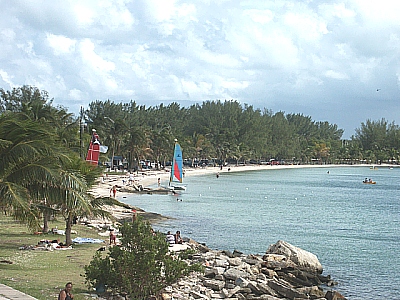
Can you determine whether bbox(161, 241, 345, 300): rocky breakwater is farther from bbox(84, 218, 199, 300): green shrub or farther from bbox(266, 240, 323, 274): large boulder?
bbox(84, 218, 199, 300): green shrub

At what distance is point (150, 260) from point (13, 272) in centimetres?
479

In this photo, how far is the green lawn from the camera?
12898mm

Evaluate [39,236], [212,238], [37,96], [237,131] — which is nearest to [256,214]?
[212,238]

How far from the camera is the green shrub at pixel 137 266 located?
12.1 meters

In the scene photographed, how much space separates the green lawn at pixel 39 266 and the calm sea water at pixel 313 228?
1003 centimetres

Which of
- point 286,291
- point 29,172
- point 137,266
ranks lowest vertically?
point 286,291

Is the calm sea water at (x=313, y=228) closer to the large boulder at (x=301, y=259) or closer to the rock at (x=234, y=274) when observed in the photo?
the large boulder at (x=301, y=259)

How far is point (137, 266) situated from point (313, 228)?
28465mm

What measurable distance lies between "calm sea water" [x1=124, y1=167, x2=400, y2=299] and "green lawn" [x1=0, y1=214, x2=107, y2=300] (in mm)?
10029

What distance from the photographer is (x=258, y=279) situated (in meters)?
18.2

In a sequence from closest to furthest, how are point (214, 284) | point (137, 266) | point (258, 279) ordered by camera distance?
point (137, 266) < point (214, 284) < point (258, 279)

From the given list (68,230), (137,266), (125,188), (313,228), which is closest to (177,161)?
(125,188)

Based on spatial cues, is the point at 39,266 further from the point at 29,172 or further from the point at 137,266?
the point at 137,266

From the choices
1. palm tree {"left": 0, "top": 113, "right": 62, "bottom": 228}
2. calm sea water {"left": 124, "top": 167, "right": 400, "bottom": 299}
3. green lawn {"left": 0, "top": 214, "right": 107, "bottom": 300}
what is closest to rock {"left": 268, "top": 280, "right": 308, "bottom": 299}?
calm sea water {"left": 124, "top": 167, "right": 400, "bottom": 299}
